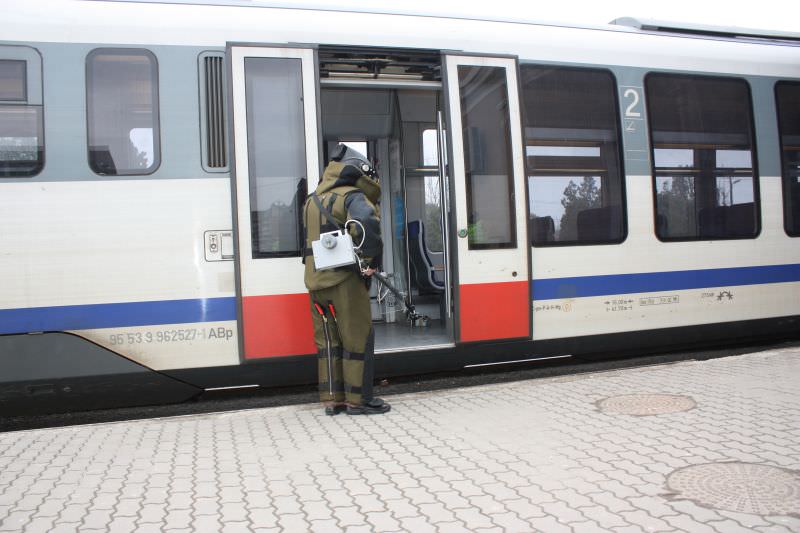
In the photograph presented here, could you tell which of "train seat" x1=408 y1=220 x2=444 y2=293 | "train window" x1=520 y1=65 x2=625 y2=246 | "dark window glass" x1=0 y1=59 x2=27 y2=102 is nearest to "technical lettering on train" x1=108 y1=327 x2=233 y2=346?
"dark window glass" x1=0 y1=59 x2=27 y2=102

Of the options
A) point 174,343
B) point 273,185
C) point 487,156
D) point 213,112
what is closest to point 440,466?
point 174,343

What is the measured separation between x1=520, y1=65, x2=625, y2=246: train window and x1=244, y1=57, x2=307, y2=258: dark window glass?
84.9 inches

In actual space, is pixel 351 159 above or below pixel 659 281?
above

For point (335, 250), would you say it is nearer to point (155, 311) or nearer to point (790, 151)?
point (155, 311)

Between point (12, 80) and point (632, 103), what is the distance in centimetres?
553

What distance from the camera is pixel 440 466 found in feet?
13.0

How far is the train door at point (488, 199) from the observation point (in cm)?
605

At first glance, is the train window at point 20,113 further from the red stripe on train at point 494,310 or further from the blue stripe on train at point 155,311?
the red stripe on train at point 494,310

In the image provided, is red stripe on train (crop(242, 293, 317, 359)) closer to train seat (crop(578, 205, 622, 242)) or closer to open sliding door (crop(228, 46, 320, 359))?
open sliding door (crop(228, 46, 320, 359))

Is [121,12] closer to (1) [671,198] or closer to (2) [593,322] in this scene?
(2) [593,322]

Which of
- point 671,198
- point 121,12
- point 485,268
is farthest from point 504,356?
point 121,12

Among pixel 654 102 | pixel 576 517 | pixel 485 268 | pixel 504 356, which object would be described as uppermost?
pixel 654 102

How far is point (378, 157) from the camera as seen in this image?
988cm

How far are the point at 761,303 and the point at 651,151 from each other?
2.12 meters
